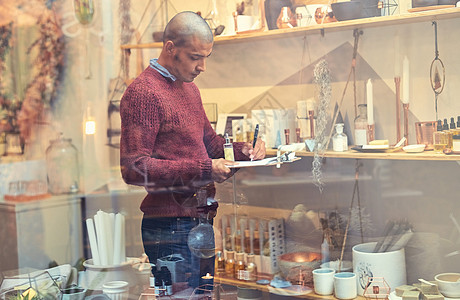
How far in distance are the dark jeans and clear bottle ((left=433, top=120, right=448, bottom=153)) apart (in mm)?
805

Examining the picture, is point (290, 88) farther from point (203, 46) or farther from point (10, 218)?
point (10, 218)

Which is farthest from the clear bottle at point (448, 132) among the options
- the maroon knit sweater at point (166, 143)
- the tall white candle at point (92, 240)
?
the tall white candle at point (92, 240)

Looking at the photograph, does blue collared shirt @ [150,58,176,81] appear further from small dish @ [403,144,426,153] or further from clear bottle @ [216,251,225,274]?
small dish @ [403,144,426,153]

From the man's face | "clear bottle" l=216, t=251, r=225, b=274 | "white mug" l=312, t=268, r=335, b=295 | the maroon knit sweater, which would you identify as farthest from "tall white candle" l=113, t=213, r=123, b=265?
"white mug" l=312, t=268, r=335, b=295

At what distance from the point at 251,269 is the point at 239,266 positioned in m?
0.05

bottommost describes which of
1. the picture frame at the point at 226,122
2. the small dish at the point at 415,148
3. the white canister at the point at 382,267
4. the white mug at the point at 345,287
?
the white mug at the point at 345,287

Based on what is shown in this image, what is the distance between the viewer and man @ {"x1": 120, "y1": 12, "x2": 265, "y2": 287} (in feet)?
6.70

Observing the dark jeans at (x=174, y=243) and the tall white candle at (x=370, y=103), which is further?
the tall white candle at (x=370, y=103)

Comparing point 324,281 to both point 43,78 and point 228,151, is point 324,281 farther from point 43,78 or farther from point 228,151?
point 43,78

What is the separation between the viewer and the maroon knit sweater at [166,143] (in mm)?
2031

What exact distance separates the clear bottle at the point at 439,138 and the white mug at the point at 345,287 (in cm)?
53

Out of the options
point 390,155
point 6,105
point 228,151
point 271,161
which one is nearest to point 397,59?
point 390,155

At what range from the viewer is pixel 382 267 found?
7.62 ft

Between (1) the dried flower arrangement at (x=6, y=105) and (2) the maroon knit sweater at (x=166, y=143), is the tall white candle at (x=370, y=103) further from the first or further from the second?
(1) the dried flower arrangement at (x=6, y=105)
